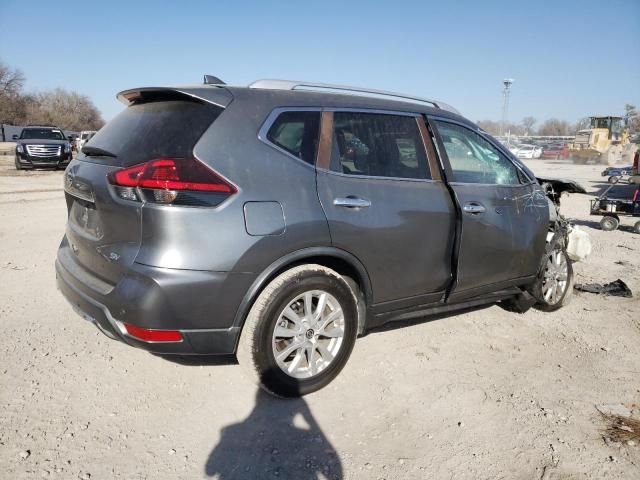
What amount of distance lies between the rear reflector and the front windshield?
19.5 m

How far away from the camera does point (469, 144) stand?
148 inches

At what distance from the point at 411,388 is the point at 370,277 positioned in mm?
791

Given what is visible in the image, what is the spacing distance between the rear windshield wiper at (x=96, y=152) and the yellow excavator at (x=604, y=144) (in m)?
37.0

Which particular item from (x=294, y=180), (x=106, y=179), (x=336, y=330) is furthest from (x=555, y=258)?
(x=106, y=179)

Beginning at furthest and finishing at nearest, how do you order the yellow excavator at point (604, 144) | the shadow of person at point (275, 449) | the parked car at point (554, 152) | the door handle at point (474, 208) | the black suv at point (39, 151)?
the parked car at point (554, 152) < the yellow excavator at point (604, 144) < the black suv at point (39, 151) < the door handle at point (474, 208) < the shadow of person at point (275, 449)

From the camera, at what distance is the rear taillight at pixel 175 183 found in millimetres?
2383

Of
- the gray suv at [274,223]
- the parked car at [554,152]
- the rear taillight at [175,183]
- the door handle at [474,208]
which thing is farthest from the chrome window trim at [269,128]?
the parked car at [554,152]

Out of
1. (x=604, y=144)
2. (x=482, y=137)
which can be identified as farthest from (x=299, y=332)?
(x=604, y=144)

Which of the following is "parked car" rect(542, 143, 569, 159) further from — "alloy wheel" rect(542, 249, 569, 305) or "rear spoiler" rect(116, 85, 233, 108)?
"rear spoiler" rect(116, 85, 233, 108)

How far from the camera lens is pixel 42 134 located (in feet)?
61.9

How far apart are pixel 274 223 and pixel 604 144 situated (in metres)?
39.6

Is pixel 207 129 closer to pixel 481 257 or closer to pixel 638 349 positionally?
pixel 481 257

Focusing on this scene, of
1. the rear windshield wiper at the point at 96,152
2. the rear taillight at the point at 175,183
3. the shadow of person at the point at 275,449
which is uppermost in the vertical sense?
the rear windshield wiper at the point at 96,152

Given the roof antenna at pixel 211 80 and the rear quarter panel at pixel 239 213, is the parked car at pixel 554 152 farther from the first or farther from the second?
the rear quarter panel at pixel 239 213
